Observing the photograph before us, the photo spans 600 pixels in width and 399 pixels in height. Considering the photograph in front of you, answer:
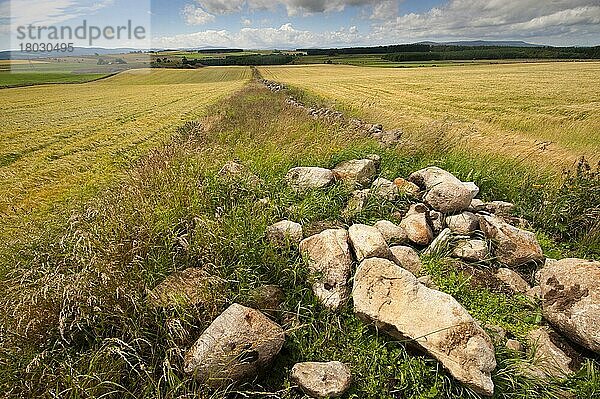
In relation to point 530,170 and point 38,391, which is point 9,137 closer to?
point 38,391

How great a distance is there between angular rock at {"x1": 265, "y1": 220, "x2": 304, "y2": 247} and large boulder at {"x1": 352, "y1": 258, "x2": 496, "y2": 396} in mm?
1024

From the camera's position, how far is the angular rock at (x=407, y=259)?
4.43m

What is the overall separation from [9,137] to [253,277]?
17446 millimetres

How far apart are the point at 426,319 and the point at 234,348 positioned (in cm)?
172

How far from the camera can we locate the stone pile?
3.07 meters

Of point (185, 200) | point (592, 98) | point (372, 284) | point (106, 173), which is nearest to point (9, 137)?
point (106, 173)

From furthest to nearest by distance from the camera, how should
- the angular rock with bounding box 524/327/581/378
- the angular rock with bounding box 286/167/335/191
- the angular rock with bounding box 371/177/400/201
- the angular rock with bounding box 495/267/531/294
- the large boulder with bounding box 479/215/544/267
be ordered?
the angular rock with bounding box 286/167/335/191 < the angular rock with bounding box 371/177/400/201 < the large boulder with bounding box 479/215/544/267 < the angular rock with bounding box 495/267/531/294 < the angular rock with bounding box 524/327/581/378

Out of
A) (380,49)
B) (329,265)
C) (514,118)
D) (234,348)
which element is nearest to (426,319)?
(329,265)

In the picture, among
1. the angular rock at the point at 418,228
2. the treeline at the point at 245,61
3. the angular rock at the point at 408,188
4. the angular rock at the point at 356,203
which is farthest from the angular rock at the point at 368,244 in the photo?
the treeline at the point at 245,61

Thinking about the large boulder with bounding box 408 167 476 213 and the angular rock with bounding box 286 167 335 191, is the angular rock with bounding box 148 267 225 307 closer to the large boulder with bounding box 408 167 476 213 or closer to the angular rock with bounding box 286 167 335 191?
the angular rock with bounding box 286 167 335 191

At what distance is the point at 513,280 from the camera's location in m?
4.43

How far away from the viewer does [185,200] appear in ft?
16.4

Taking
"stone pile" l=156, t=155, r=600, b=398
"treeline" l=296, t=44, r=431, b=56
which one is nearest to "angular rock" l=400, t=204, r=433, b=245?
"stone pile" l=156, t=155, r=600, b=398

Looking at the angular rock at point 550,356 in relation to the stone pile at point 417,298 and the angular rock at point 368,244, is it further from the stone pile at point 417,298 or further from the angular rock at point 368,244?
the angular rock at point 368,244
